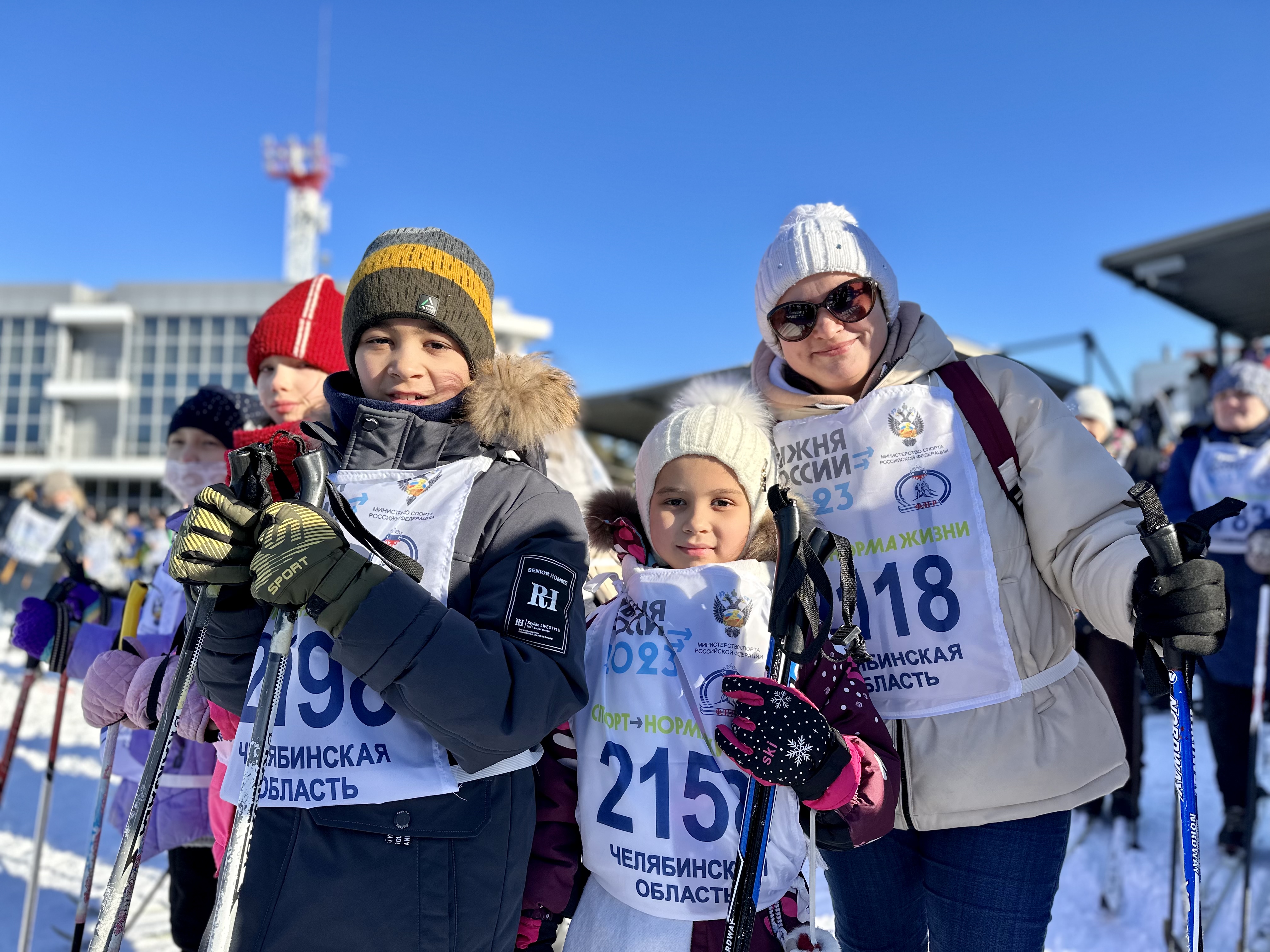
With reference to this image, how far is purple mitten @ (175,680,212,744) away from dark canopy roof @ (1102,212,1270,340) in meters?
7.58

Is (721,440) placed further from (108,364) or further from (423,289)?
(108,364)

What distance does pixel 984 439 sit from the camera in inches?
75.7

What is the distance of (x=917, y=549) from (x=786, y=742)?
0.59m

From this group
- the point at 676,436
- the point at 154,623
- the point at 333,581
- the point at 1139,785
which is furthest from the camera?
the point at 1139,785

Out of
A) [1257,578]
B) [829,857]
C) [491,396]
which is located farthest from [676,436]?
[1257,578]

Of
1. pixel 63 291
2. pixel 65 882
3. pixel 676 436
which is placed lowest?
pixel 65 882

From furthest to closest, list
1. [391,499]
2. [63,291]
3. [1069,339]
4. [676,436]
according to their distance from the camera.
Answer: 1. [63,291]
2. [1069,339]
3. [676,436]
4. [391,499]

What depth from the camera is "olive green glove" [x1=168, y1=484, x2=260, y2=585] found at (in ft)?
5.08

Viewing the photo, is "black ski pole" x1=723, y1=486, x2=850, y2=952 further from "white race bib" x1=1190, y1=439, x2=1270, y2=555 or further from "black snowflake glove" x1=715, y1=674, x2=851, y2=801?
"white race bib" x1=1190, y1=439, x2=1270, y2=555

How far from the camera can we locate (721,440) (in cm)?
201

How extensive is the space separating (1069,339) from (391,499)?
31.8 ft

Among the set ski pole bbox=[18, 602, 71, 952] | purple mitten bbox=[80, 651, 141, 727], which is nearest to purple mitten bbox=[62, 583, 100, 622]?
ski pole bbox=[18, 602, 71, 952]

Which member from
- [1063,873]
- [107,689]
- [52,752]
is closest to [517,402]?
[107,689]

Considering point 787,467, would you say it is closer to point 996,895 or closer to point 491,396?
point 491,396
